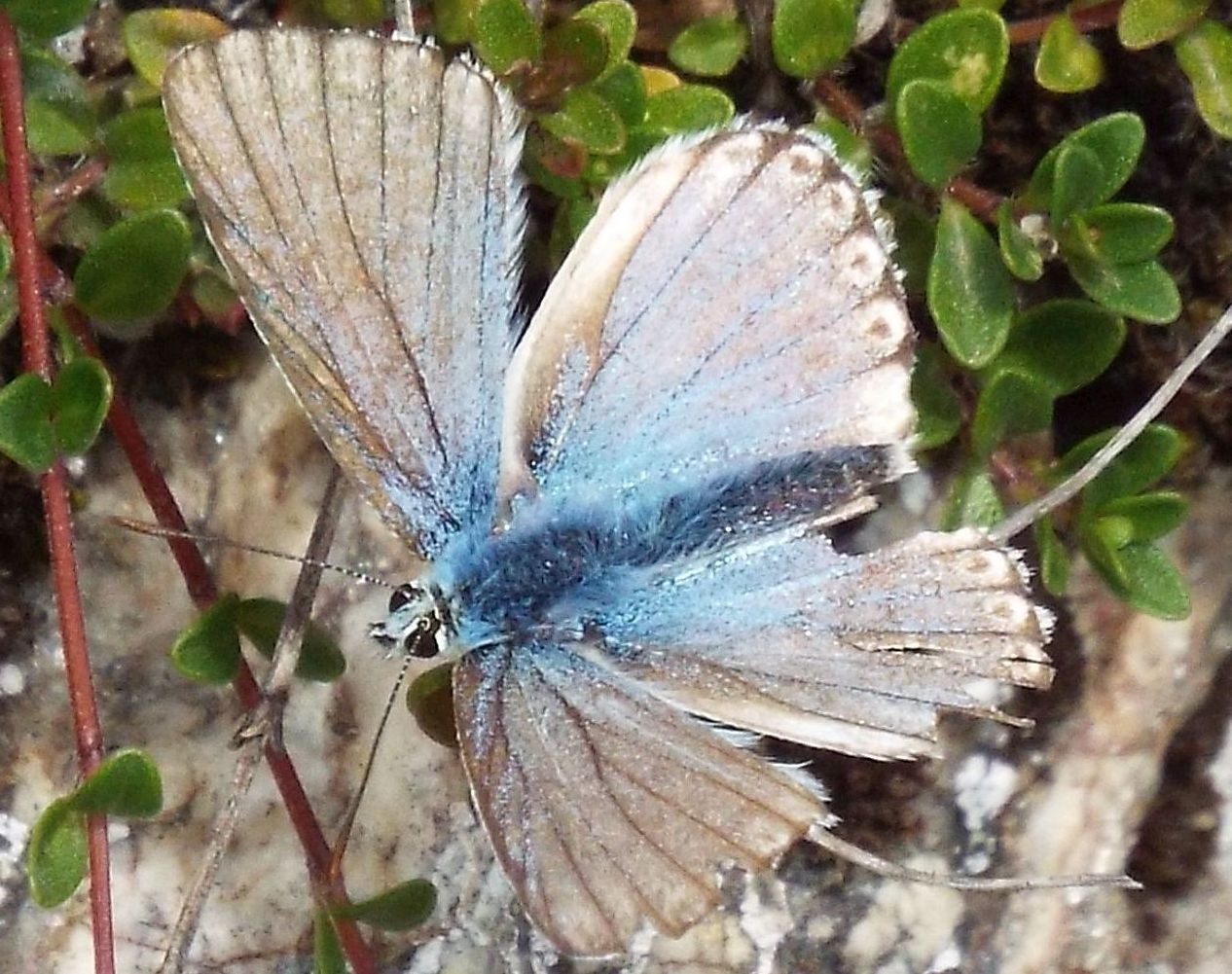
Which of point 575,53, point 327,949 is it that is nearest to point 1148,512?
point 575,53

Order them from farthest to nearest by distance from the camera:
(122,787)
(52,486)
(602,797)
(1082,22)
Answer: (1082,22), (52,486), (122,787), (602,797)

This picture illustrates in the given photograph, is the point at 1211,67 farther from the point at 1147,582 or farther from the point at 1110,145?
the point at 1147,582

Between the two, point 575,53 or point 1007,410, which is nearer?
point 575,53

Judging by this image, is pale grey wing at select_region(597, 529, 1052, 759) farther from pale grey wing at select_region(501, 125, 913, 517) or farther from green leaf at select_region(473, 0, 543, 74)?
green leaf at select_region(473, 0, 543, 74)

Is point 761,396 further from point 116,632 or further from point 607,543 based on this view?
point 116,632

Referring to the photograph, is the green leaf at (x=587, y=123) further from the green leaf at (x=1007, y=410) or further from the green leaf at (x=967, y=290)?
the green leaf at (x=1007, y=410)

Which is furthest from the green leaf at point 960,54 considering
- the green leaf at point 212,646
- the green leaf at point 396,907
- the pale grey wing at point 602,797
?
the green leaf at point 396,907

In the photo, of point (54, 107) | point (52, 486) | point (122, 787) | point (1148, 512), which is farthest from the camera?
point (1148, 512)
